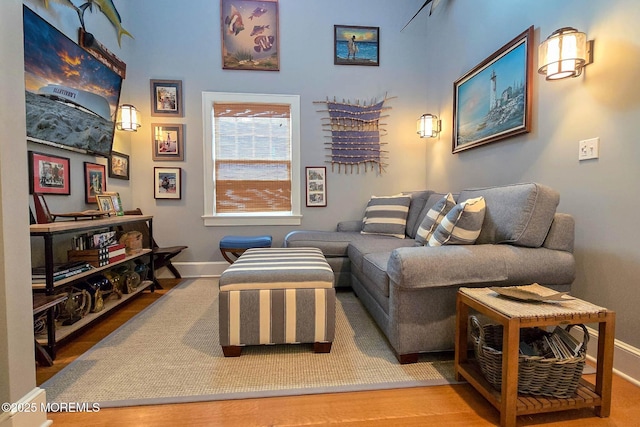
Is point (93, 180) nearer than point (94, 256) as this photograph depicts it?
No

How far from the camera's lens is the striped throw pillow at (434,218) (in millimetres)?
1934

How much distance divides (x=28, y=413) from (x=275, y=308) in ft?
3.26

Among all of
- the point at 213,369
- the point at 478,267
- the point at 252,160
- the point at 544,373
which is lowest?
the point at 213,369

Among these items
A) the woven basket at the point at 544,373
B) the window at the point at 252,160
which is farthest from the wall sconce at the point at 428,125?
the woven basket at the point at 544,373

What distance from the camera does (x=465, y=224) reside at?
1616 mm

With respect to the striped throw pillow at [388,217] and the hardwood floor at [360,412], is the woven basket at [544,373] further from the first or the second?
the striped throw pillow at [388,217]

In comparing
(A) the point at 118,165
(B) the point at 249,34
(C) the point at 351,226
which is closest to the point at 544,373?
(C) the point at 351,226

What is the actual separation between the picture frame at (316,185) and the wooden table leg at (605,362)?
2593 millimetres

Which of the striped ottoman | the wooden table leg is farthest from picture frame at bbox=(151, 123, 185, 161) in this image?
the wooden table leg

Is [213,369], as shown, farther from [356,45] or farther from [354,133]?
[356,45]

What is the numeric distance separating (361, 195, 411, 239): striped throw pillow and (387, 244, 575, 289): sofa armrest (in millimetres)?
1380

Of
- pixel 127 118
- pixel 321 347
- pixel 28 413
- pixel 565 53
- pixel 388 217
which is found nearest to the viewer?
pixel 28 413

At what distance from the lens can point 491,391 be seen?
116 cm

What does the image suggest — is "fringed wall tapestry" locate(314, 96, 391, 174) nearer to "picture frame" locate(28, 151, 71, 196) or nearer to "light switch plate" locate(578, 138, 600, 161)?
"light switch plate" locate(578, 138, 600, 161)
